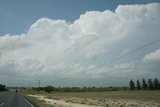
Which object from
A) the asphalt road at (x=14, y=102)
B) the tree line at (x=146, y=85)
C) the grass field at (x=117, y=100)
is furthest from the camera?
the tree line at (x=146, y=85)

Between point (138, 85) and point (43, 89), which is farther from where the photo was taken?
point (43, 89)

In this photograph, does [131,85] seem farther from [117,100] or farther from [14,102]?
[14,102]

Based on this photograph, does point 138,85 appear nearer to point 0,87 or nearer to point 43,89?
point 43,89

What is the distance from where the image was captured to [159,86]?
472 feet

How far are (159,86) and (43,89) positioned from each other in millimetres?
73263

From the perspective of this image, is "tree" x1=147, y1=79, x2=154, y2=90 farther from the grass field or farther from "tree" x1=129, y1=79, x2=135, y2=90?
the grass field

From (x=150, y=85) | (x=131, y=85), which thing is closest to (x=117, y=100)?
(x=150, y=85)

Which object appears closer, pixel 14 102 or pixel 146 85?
pixel 14 102

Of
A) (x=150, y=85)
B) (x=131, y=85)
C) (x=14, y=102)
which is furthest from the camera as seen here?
(x=131, y=85)

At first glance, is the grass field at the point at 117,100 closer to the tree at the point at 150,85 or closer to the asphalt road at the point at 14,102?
the asphalt road at the point at 14,102

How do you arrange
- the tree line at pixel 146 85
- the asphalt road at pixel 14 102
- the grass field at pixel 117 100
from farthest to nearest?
the tree line at pixel 146 85 → the grass field at pixel 117 100 → the asphalt road at pixel 14 102

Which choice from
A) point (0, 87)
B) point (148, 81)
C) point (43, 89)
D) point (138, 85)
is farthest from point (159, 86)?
point (0, 87)

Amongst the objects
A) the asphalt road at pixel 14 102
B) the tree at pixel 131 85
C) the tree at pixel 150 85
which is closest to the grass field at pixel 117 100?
the asphalt road at pixel 14 102

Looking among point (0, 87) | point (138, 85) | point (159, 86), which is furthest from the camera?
point (0, 87)
